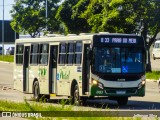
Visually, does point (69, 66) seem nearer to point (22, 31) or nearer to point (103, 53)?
point (103, 53)

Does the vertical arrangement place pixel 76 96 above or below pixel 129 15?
below

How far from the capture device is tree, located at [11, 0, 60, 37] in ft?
320

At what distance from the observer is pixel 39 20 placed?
3834 inches

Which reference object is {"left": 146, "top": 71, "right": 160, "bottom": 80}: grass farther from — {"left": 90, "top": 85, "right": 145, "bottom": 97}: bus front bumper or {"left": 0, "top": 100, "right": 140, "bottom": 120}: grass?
{"left": 0, "top": 100, "right": 140, "bottom": 120}: grass

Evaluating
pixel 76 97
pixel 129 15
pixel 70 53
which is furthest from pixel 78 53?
pixel 129 15

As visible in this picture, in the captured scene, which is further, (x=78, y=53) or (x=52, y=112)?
(x=78, y=53)

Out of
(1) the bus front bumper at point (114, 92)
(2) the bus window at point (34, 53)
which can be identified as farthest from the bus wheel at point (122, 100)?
(2) the bus window at point (34, 53)

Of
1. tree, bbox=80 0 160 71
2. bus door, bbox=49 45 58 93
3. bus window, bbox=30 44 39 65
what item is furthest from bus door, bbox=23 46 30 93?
tree, bbox=80 0 160 71

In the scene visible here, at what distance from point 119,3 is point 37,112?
107 ft

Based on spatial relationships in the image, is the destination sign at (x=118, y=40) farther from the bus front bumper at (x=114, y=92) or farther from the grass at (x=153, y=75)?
the grass at (x=153, y=75)

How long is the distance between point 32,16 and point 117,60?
75.0 metres

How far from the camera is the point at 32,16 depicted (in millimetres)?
99062

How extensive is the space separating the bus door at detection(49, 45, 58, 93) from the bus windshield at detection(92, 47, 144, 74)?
11.3 ft

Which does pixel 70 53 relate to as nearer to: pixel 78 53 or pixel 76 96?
pixel 78 53
